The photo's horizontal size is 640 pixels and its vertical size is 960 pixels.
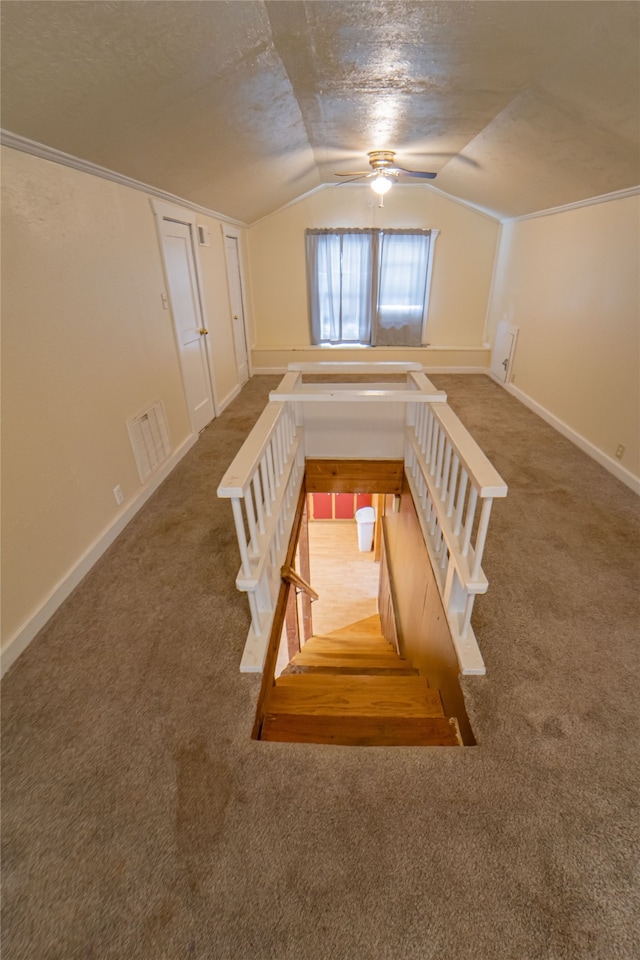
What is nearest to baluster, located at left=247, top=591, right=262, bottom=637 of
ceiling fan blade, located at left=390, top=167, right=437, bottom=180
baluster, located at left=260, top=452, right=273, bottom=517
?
baluster, located at left=260, top=452, right=273, bottom=517

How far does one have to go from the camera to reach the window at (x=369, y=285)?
5.53 metres

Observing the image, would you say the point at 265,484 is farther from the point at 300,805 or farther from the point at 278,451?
the point at 300,805

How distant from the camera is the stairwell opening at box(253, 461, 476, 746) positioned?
1651 millimetres

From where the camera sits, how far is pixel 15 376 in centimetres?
180

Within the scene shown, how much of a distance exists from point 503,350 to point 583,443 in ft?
7.25

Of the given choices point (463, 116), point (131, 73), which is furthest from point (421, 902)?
point (463, 116)

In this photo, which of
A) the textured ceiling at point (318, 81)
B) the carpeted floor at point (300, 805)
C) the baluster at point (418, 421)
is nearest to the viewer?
the carpeted floor at point (300, 805)

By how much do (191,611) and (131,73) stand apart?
7.53ft

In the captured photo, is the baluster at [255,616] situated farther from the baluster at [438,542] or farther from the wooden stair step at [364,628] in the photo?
the wooden stair step at [364,628]

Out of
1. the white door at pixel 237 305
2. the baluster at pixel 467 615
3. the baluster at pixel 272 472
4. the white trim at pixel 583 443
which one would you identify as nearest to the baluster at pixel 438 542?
the baluster at pixel 467 615

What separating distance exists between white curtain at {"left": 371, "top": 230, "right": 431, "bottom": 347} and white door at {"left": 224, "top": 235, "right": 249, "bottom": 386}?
1.89 meters

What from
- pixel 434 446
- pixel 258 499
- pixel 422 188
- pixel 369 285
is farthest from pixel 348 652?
pixel 422 188

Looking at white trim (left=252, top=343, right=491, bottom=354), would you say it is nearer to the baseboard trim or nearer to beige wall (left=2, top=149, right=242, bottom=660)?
the baseboard trim

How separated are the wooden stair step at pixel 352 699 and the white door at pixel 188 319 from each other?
270cm
